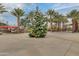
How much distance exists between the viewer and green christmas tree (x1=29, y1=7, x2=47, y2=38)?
2535mm

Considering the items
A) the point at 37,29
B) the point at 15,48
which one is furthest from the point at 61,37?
the point at 15,48

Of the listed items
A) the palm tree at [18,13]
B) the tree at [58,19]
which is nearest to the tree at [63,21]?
the tree at [58,19]

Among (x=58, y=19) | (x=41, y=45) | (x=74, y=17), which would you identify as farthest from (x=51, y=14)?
(x=41, y=45)

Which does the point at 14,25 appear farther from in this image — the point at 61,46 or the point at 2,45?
the point at 61,46

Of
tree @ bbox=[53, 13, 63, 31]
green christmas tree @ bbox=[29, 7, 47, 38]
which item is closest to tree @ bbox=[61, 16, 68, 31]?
tree @ bbox=[53, 13, 63, 31]

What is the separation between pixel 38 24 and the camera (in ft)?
8.33

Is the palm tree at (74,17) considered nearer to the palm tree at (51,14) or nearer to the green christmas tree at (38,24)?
the palm tree at (51,14)

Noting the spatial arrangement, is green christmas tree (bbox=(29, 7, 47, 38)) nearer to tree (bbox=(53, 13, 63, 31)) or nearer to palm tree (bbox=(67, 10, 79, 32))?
tree (bbox=(53, 13, 63, 31))

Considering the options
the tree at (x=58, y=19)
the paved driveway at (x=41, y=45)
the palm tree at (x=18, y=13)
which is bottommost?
the paved driveway at (x=41, y=45)

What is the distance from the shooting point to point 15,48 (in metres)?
2.49

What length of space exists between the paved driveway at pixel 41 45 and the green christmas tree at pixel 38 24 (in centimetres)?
6

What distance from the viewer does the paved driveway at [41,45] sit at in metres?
2.47

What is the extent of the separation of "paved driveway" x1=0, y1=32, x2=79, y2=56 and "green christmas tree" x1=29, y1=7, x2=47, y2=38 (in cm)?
6

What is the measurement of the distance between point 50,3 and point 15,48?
25.4 inches
